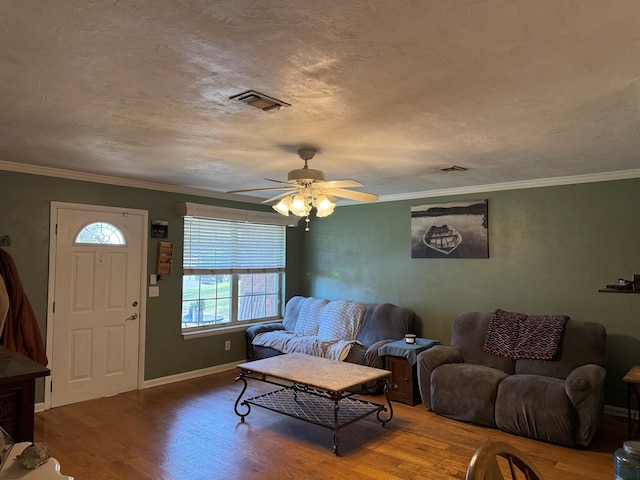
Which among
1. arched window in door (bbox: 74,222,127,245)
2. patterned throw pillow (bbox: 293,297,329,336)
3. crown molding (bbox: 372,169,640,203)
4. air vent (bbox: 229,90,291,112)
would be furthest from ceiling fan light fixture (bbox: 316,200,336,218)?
patterned throw pillow (bbox: 293,297,329,336)

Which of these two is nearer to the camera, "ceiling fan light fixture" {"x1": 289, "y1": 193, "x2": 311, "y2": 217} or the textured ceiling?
the textured ceiling

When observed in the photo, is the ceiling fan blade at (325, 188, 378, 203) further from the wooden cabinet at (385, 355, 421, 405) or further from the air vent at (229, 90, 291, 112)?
the wooden cabinet at (385, 355, 421, 405)

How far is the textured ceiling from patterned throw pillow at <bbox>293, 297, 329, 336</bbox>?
281 centimetres

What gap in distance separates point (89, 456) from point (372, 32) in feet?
11.3

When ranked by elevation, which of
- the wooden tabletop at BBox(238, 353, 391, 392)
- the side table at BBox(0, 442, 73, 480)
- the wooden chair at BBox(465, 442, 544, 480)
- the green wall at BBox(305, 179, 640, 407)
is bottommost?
the wooden tabletop at BBox(238, 353, 391, 392)

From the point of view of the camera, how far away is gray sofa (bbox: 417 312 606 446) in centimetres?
351

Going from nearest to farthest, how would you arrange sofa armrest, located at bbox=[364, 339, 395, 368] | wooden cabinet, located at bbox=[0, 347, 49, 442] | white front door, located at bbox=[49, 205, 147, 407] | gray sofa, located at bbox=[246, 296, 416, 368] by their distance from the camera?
1. wooden cabinet, located at bbox=[0, 347, 49, 442]
2. white front door, located at bbox=[49, 205, 147, 407]
3. sofa armrest, located at bbox=[364, 339, 395, 368]
4. gray sofa, located at bbox=[246, 296, 416, 368]

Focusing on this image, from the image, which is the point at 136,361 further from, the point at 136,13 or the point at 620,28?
the point at 620,28

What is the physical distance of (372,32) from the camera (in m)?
1.71

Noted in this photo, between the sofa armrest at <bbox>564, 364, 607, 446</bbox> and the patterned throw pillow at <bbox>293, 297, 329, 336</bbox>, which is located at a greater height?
the patterned throw pillow at <bbox>293, 297, 329, 336</bbox>

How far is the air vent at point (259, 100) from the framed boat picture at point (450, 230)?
3.35 metres

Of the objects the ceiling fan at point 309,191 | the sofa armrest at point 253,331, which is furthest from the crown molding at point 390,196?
the ceiling fan at point 309,191

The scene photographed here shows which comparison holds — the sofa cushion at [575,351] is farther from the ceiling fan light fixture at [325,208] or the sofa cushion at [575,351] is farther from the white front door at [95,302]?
the white front door at [95,302]

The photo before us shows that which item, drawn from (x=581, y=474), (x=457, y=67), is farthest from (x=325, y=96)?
(x=581, y=474)
